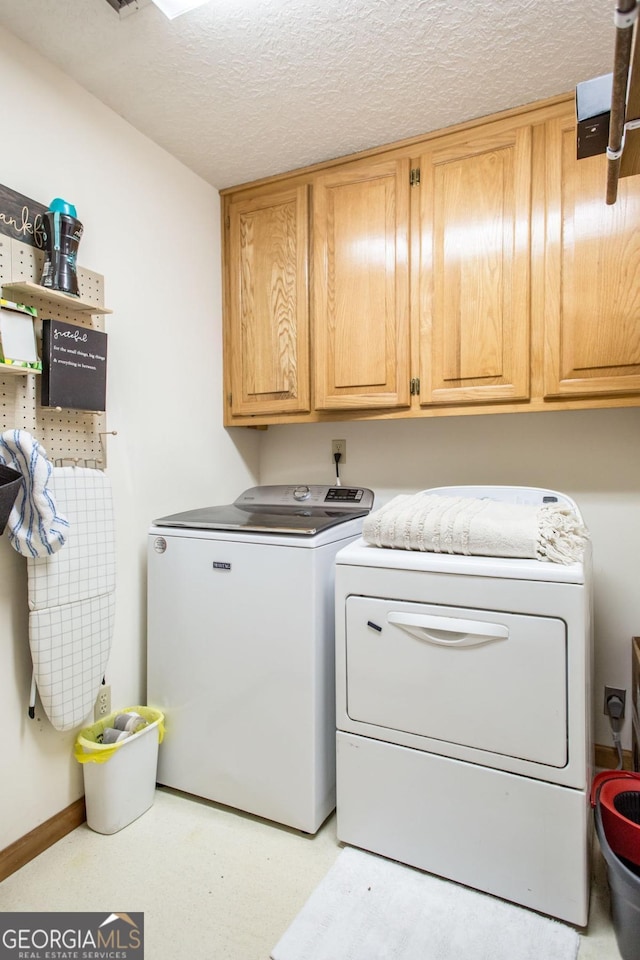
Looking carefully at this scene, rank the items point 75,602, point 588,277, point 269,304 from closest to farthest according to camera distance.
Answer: point 75,602 → point 588,277 → point 269,304

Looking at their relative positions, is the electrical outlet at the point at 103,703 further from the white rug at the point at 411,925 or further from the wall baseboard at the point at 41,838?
the white rug at the point at 411,925

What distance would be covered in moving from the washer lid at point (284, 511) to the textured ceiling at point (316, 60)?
1.41m

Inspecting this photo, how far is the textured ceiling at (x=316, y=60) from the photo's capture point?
141 cm

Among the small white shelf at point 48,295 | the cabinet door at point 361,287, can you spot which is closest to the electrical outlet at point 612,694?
the cabinet door at point 361,287

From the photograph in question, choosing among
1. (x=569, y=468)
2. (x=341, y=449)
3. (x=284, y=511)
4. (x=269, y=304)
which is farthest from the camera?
(x=341, y=449)

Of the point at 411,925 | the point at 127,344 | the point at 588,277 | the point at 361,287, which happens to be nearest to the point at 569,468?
the point at 588,277

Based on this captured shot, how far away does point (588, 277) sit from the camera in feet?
5.61

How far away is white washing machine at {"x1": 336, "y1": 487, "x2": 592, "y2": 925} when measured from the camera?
1250 millimetres

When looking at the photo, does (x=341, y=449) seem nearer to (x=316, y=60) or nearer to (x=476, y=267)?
(x=476, y=267)

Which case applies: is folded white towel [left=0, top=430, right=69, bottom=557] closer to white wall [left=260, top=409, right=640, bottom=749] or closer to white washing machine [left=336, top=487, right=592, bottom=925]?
white washing machine [left=336, top=487, right=592, bottom=925]

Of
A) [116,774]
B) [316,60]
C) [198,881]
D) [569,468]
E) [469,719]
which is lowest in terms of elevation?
[198,881]

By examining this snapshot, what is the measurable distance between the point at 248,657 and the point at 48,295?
49.3 inches

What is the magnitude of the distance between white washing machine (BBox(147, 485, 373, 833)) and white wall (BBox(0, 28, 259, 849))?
19 centimetres

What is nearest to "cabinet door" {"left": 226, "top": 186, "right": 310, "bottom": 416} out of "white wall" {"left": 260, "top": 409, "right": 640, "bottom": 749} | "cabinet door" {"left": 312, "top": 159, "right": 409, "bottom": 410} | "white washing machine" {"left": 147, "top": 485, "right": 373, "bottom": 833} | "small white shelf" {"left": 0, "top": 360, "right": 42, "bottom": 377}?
"cabinet door" {"left": 312, "top": 159, "right": 409, "bottom": 410}
